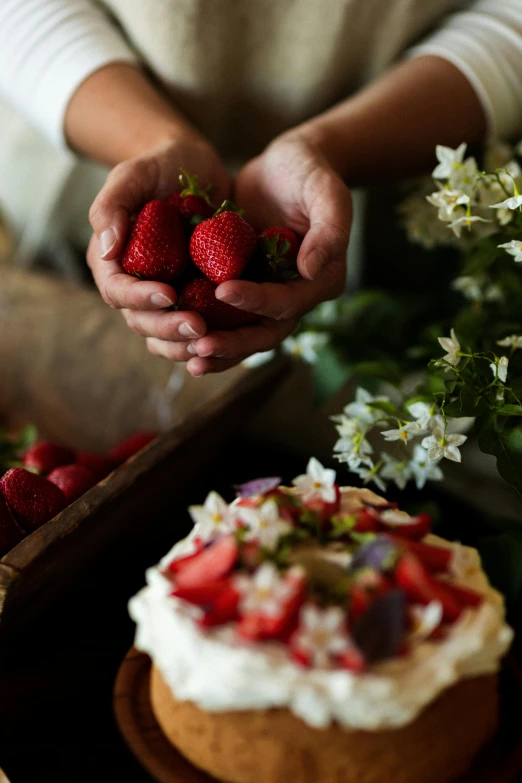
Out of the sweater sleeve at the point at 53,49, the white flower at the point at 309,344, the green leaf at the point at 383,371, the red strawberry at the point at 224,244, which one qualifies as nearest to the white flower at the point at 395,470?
the green leaf at the point at 383,371

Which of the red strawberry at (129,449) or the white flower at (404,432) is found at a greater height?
the white flower at (404,432)

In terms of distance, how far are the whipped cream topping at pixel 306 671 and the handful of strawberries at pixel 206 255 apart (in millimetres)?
284

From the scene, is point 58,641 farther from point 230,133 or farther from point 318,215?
point 230,133

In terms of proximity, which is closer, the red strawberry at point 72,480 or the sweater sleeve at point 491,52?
the red strawberry at point 72,480

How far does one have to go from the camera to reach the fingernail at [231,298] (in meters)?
0.58

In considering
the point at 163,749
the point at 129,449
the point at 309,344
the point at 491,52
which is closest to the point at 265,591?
the point at 163,749

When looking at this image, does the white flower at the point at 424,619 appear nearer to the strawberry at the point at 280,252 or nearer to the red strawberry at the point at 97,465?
the strawberry at the point at 280,252

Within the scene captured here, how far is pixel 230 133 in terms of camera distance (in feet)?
3.43

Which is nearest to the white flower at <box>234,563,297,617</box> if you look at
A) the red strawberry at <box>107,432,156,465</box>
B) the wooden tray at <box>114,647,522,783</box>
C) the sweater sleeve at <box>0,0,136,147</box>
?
the wooden tray at <box>114,647,522,783</box>

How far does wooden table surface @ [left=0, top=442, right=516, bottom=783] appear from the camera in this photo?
0.57m

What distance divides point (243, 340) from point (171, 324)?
2.9 inches

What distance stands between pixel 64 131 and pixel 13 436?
1.37ft

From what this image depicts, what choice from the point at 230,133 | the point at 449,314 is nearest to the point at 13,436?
the point at 230,133

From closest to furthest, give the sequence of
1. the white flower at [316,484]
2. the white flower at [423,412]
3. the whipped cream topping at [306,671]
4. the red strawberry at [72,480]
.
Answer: the whipped cream topping at [306,671] → the white flower at [316,484] → the white flower at [423,412] → the red strawberry at [72,480]
